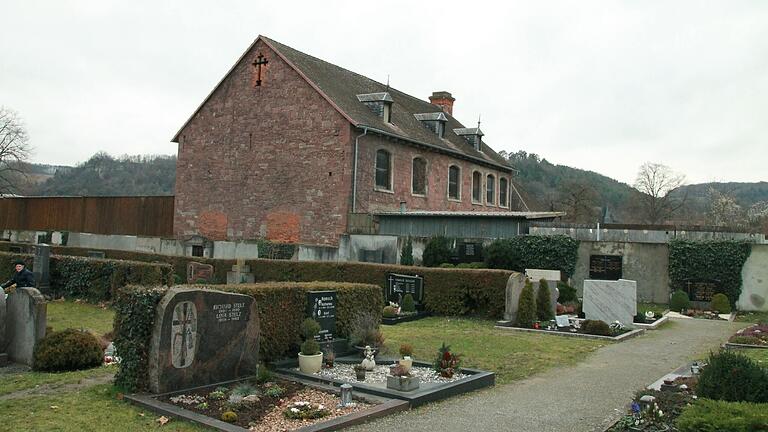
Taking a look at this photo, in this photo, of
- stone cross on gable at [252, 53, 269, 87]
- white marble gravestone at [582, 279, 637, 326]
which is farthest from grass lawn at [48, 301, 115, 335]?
stone cross on gable at [252, 53, 269, 87]

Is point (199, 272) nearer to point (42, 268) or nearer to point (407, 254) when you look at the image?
point (42, 268)

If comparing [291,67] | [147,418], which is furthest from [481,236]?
[147,418]

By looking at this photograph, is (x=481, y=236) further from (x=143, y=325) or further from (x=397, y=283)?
(x=143, y=325)

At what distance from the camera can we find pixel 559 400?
9328 millimetres

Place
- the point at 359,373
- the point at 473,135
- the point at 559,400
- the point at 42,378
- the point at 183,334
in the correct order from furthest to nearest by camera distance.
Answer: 1. the point at 473,135
2. the point at 359,373
3. the point at 42,378
4. the point at 559,400
5. the point at 183,334

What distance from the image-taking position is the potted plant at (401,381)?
9.13 meters

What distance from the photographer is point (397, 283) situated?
20562 mm

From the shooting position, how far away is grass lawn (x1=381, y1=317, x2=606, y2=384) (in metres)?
11.9

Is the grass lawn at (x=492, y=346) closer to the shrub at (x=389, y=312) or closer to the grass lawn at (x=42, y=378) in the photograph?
the shrub at (x=389, y=312)

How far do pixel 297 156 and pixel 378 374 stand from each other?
2097 cm

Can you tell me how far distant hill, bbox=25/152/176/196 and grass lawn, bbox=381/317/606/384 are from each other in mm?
54880

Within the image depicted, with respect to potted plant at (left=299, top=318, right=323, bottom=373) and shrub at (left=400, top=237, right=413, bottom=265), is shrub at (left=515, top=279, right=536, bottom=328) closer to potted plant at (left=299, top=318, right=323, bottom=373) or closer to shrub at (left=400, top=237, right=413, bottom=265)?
potted plant at (left=299, top=318, right=323, bottom=373)

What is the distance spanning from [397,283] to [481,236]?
682 centimetres

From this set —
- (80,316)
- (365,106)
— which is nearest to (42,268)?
(80,316)
